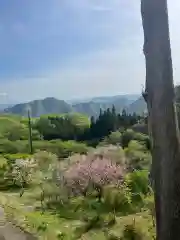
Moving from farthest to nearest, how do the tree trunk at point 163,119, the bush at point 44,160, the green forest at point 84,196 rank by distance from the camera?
the bush at point 44,160 < the green forest at point 84,196 < the tree trunk at point 163,119

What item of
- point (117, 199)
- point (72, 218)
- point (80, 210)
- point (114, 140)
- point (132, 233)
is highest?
point (132, 233)

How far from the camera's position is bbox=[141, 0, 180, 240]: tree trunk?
13.0 ft

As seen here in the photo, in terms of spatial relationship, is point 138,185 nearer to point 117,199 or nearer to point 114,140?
point 117,199

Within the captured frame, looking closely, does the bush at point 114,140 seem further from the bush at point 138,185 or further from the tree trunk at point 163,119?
the tree trunk at point 163,119

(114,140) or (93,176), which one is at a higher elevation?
(93,176)

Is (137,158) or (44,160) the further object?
(44,160)

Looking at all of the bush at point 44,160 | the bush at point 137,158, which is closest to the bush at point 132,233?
the bush at point 137,158

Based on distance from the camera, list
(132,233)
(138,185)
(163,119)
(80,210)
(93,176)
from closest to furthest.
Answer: (163,119)
(132,233)
(80,210)
(93,176)
(138,185)

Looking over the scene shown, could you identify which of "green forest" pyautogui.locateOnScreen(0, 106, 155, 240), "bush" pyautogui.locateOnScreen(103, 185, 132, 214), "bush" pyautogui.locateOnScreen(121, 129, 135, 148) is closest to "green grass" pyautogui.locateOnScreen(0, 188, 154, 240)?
"green forest" pyautogui.locateOnScreen(0, 106, 155, 240)

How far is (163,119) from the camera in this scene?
3.96 meters

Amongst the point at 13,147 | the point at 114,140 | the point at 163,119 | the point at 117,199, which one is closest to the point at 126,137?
the point at 114,140

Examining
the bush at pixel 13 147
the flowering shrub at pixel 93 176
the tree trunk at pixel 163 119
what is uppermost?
the tree trunk at pixel 163 119

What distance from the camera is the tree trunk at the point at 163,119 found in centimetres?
395

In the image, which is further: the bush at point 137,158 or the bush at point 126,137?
the bush at point 126,137
